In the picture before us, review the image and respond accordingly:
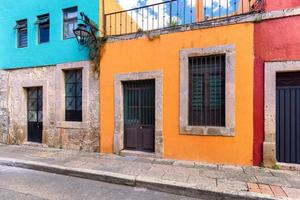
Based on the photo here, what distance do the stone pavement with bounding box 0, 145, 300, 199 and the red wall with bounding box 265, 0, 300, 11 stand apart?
13.5 ft

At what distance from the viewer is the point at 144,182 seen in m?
5.26

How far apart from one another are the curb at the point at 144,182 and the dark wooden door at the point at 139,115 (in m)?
2.17

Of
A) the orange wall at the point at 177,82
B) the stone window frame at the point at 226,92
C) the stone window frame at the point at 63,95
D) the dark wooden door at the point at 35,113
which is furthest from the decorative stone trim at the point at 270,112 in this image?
the dark wooden door at the point at 35,113

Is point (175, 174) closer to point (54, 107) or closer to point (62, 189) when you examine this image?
point (62, 189)

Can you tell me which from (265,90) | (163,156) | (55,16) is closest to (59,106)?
(55,16)

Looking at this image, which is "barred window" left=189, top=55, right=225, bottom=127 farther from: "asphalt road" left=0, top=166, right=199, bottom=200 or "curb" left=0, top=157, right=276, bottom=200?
"asphalt road" left=0, top=166, right=199, bottom=200

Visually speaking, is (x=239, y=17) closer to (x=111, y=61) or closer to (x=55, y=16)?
(x=111, y=61)

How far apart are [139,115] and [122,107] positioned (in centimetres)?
62

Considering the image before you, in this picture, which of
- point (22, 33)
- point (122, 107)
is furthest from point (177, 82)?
point (22, 33)

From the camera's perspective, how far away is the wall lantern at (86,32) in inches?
317

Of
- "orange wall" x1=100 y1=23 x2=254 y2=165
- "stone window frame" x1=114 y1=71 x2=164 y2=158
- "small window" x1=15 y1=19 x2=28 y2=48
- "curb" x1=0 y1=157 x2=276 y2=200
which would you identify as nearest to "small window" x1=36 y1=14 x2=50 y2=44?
"small window" x1=15 y1=19 x2=28 y2=48

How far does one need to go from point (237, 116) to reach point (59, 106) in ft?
20.4

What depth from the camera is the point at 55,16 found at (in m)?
9.10

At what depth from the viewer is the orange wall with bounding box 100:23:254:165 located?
6.38m
